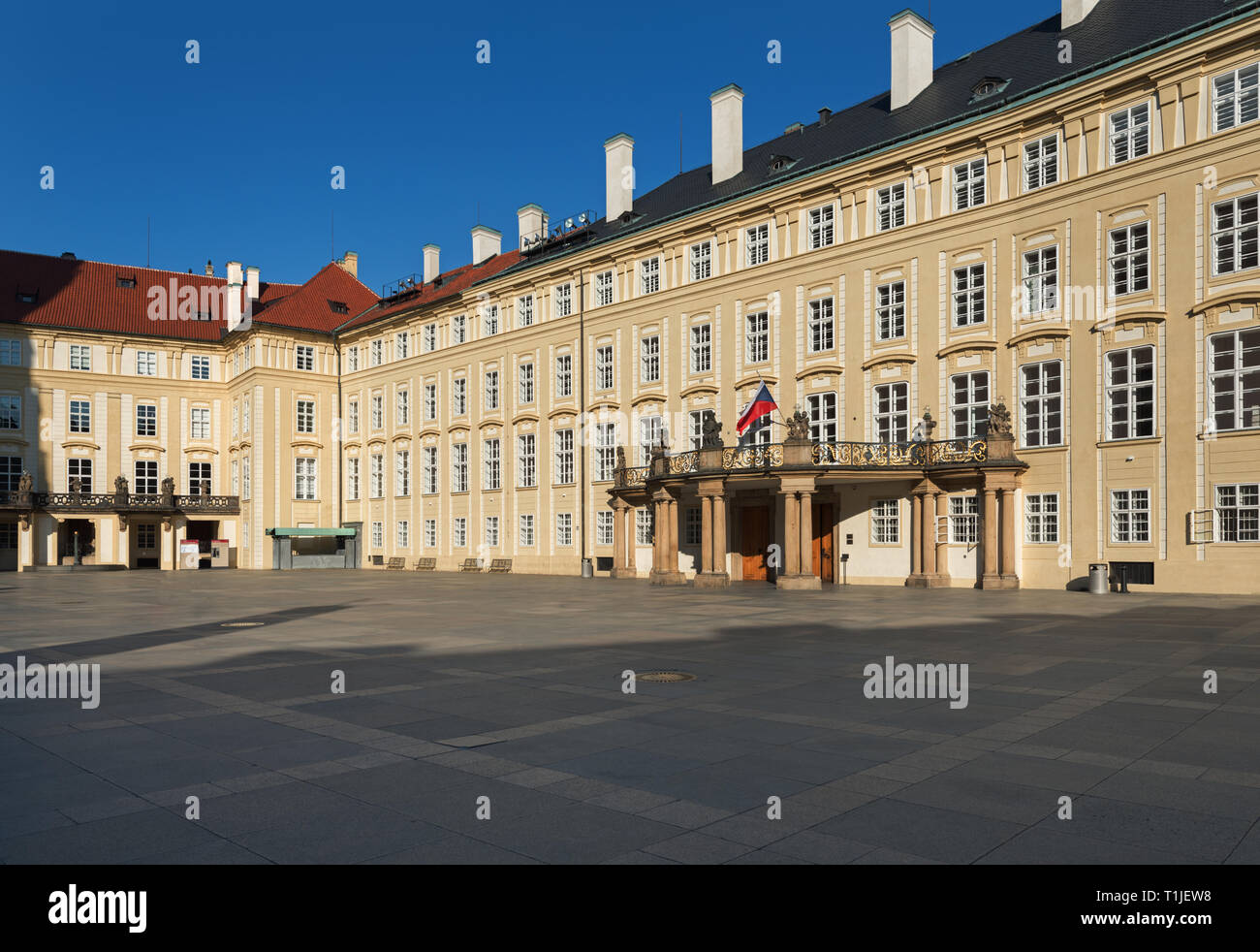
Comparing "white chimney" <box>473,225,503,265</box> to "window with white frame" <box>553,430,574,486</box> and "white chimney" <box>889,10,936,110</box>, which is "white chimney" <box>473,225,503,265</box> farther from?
"white chimney" <box>889,10,936,110</box>

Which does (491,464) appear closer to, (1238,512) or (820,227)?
(820,227)

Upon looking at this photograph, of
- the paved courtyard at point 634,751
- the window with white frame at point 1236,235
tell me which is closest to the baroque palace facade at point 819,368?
the window with white frame at point 1236,235

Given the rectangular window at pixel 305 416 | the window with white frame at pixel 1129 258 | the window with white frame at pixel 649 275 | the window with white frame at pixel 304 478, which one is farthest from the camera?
the rectangular window at pixel 305 416

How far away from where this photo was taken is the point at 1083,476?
30.9 meters

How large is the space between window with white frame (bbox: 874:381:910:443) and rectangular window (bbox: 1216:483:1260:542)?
1035 cm

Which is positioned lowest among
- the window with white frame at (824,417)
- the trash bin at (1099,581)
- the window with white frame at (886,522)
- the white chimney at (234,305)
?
the trash bin at (1099,581)

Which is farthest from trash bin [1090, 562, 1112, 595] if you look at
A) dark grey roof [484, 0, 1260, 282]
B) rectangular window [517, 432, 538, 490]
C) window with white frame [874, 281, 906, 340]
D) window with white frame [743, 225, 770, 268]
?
rectangular window [517, 432, 538, 490]

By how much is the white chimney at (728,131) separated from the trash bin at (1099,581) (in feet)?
84.5

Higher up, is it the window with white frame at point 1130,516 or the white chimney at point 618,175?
the white chimney at point 618,175

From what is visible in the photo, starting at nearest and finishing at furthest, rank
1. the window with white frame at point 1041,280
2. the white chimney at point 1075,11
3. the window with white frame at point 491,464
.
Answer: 1. the window with white frame at point 1041,280
2. the white chimney at point 1075,11
3. the window with white frame at point 491,464

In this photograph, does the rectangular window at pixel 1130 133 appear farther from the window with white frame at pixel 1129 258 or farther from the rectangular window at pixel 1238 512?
the rectangular window at pixel 1238 512

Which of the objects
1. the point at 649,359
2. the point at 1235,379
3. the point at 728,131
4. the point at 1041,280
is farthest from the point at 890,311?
the point at 728,131

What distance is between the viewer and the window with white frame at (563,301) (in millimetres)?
50250
